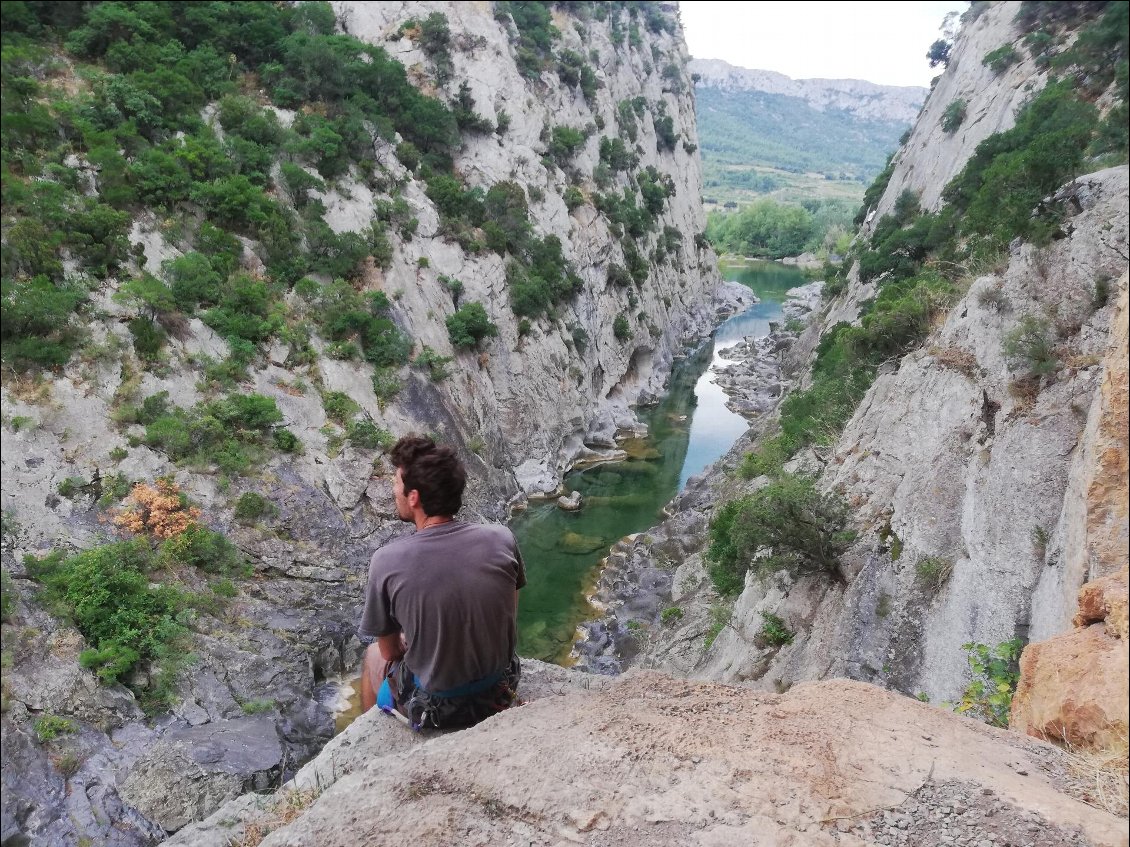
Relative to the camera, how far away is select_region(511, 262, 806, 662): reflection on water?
18734 mm

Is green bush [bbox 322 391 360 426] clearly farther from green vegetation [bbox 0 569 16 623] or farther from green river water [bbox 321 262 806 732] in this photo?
green vegetation [bbox 0 569 16 623]

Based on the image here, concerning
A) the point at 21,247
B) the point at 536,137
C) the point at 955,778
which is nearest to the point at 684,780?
the point at 955,778

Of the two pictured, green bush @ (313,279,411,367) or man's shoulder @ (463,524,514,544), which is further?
green bush @ (313,279,411,367)

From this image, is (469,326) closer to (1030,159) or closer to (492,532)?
(1030,159)

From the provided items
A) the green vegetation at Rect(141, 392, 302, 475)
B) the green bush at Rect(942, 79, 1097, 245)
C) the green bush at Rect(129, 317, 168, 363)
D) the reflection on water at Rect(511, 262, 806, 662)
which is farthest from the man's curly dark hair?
the green bush at Rect(129, 317, 168, 363)

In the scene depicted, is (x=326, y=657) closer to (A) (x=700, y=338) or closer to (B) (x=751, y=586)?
(B) (x=751, y=586)

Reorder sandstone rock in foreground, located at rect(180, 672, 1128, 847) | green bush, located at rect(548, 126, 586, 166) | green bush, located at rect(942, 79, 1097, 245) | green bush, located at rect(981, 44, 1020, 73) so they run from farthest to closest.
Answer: green bush, located at rect(548, 126, 586, 166), green bush, located at rect(981, 44, 1020, 73), green bush, located at rect(942, 79, 1097, 245), sandstone rock in foreground, located at rect(180, 672, 1128, 847)

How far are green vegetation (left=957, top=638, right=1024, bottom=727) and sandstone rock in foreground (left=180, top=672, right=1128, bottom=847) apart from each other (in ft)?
6.48

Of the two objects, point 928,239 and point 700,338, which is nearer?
point 928,239

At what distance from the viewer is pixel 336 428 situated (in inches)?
797

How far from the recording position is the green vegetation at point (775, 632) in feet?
36.7

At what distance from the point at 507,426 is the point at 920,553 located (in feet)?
65.3

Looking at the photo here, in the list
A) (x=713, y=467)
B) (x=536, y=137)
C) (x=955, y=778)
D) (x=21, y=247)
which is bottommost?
→ (x=713, y=467)

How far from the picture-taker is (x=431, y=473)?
3.62m
